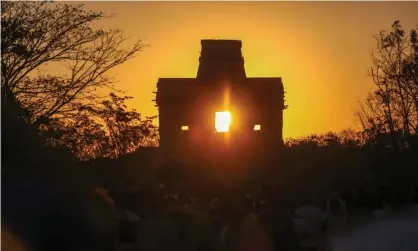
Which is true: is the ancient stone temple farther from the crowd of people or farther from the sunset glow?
the crowd of people

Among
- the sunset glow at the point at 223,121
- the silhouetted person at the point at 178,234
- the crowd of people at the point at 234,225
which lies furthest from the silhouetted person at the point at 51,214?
the sunset glow at the point at 223,121

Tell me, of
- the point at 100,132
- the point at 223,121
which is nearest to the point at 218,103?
the point at 223,121

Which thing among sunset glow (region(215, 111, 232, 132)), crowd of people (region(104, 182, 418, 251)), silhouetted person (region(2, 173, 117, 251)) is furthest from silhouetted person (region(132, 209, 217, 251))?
sunset glow (region(215, 111, 232, 132))

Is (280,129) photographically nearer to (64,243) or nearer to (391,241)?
(391,241)

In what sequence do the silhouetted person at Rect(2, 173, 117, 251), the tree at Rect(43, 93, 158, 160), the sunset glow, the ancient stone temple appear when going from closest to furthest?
the silhouetted person at Rect(2, 173, 117, 251)
the tree at Rect(43, 93, 158, 160)
the sunset glow
the ancient stone temple

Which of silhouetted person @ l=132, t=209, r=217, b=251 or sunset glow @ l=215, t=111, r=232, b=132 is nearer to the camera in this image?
silhouetted person @ l=132, t=209, r=217, b=251

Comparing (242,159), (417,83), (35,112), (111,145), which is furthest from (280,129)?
(35,112)

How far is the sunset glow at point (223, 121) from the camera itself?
34875 millimetres

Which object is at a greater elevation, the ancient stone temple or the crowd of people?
the ancient stone temple

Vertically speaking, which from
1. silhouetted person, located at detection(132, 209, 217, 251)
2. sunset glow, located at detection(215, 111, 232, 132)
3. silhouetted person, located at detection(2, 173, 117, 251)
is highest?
sunset glow, located at detection(215, 111, 232, 132)

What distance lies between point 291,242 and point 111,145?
12.0 meters

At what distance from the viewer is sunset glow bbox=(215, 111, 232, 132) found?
114 feet

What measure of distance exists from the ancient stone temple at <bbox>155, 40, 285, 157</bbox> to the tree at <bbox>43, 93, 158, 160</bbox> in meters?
6.81

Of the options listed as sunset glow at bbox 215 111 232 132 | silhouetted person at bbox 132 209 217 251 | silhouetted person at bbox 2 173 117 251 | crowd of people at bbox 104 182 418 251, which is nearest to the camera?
silhouetted person at bbox 2 173 117 251
